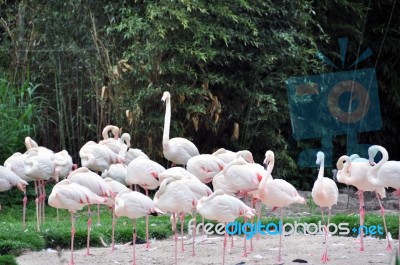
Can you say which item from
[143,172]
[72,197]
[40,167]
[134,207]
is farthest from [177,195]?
[40,167]

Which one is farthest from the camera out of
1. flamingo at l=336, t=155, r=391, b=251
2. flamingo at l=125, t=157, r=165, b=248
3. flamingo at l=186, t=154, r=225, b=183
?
flamingo at l=186, t=154, r=225, b=183

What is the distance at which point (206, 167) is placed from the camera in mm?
8727

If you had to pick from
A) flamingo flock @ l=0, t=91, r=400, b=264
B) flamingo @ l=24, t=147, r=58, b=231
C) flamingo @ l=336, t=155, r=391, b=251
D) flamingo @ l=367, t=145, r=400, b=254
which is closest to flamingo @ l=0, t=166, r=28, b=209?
flamingo flock @ l=0, t=91, r=400, b=264

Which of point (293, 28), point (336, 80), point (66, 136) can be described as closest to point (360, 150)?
point (336, 80)

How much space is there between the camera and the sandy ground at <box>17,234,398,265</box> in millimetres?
7207

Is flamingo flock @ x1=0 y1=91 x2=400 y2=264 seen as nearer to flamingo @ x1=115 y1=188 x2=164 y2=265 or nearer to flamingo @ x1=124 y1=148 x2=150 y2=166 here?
flamingo @ x1=115 y1=188 x2=164 y2=265

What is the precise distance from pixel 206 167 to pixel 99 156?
1.49m

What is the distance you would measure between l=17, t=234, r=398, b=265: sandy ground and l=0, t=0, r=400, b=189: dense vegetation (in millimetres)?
3473

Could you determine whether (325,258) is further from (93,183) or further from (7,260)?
(7,260)

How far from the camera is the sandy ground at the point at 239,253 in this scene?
7.21 metres

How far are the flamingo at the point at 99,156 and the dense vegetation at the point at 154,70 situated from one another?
161 cm

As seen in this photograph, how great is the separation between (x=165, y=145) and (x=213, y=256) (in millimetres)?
2498

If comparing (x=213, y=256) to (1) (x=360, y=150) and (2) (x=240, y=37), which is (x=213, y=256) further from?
(1) (x=360, y=150)

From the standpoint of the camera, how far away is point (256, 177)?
777 centimetres
